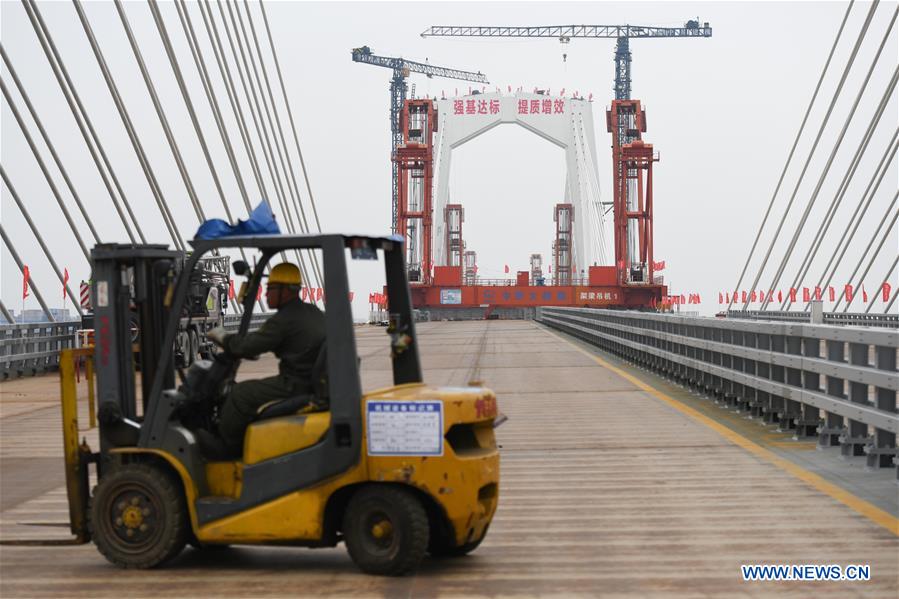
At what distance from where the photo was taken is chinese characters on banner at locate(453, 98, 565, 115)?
94312 millimetres

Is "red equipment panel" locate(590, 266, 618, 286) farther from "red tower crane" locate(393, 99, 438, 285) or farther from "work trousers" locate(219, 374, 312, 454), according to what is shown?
"work trousers" locate(219, 374, 312, 454)

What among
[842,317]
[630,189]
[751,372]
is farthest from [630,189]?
[751,372]

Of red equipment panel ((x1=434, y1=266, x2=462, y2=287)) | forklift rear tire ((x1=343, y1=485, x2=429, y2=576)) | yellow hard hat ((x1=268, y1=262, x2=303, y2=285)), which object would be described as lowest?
forklift rear tire ((x1=343, y1=485, x2=429, y2=576))

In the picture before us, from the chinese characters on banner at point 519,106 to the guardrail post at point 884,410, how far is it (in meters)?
86.3

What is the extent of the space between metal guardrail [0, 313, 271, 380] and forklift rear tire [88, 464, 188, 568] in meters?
14.8

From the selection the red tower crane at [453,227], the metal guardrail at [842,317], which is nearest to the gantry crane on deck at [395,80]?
the red tower crane at [453,227]

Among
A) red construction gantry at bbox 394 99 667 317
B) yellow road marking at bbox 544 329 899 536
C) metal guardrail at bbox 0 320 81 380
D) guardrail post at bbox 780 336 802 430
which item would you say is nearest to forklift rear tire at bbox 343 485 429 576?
yellow road marking at bbox 544 329 899 536

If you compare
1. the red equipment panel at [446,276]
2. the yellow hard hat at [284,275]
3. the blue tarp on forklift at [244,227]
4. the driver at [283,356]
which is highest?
the red equipment panel at [446,276]

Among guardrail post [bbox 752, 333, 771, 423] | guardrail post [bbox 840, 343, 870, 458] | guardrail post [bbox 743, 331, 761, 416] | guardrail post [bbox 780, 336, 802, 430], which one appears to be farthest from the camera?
guardrail post [bbox 743, 331, 761, 416]

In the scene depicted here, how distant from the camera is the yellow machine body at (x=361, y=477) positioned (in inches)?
245

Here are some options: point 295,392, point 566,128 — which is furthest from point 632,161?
point 295,392

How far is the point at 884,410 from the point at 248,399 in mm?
4937

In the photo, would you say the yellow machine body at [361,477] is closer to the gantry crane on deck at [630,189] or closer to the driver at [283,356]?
the driver at [283,356]

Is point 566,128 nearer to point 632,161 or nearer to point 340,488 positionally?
point 632,161
